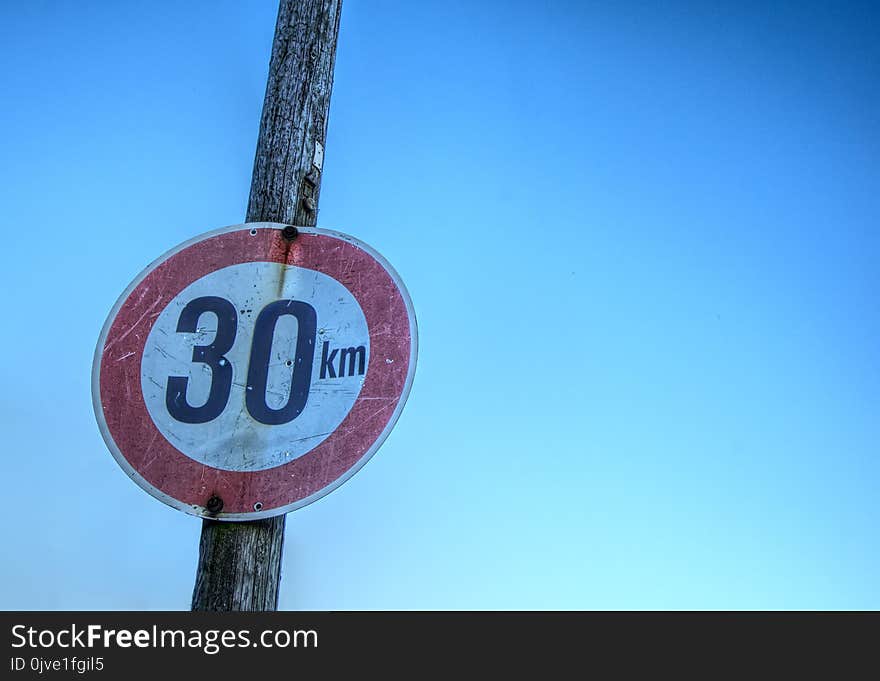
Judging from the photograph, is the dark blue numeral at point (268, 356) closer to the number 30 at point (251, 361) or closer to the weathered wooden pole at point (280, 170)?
the number 30 at point (251, 361)

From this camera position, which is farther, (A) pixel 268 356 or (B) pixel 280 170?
(B) pixel 280 170

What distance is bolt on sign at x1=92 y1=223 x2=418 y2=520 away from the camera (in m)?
1.62

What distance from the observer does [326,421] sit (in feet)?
5.34

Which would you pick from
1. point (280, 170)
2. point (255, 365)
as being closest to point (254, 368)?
point (255, 365)

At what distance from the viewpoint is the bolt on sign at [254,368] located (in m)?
1.62

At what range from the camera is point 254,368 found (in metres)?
1.70

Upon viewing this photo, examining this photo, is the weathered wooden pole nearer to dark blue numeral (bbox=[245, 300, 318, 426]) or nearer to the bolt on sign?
the bolt on sign

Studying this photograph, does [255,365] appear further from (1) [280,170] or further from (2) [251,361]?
(1) [280,170]

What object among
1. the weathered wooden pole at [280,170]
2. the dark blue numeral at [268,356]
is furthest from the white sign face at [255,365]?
the weathered wooden pole at [280,170]

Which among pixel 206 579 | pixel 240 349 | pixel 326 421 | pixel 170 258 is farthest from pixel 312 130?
pixel 206 579

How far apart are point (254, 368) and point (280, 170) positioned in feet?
2.07

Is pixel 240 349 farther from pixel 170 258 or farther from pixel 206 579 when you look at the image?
pixel 206 579

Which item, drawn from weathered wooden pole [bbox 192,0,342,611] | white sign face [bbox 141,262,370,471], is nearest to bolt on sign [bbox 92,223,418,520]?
white sign face [bbox 141,262,370,471]
